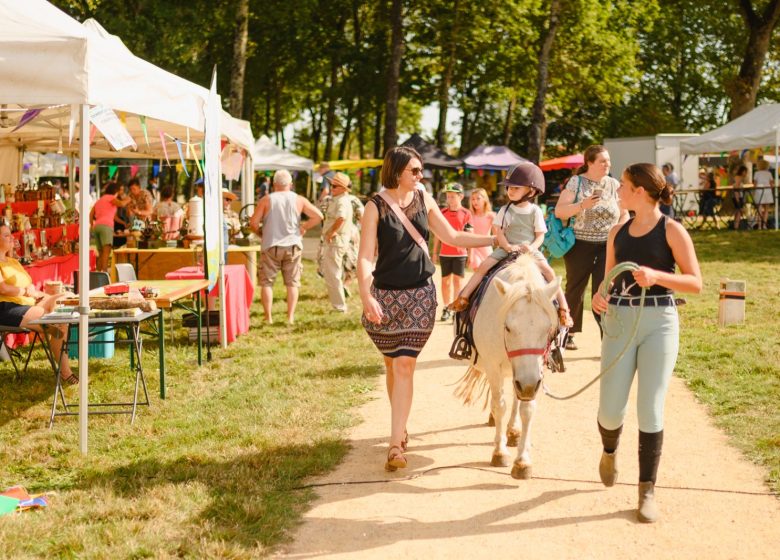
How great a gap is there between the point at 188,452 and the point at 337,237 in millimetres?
7209

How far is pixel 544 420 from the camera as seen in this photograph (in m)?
7.15

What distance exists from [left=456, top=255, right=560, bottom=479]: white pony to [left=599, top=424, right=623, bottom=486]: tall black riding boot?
45 cm

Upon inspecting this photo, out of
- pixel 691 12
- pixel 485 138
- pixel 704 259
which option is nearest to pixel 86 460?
pixel 704 259

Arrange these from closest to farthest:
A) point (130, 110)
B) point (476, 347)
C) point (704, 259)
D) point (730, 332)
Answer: point (476, 347)
point (130, 110)
point (730, 332)
point (704, 259)

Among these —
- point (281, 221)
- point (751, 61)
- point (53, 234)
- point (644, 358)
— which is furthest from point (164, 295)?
point (751, 61)

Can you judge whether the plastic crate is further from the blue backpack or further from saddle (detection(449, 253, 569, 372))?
saddle (detection(449, 253, 569, 372))

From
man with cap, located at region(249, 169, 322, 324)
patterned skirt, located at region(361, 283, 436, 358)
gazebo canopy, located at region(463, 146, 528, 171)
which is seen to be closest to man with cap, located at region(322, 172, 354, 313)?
man with cap, located at region(249, 169, 322, 324)

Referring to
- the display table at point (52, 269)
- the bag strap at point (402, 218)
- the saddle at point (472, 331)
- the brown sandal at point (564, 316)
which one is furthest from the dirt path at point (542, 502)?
the display table at point (52, 269)

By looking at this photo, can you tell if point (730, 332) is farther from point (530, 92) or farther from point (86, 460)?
point (530, 92)

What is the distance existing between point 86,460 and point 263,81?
3791 centimetres

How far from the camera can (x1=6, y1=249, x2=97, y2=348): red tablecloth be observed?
34.3 ft

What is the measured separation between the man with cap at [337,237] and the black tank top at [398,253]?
7116 millimetres

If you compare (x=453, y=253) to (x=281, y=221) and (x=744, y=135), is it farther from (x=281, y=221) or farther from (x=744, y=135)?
(x=744, y=135)

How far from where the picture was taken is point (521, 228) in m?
7.02
